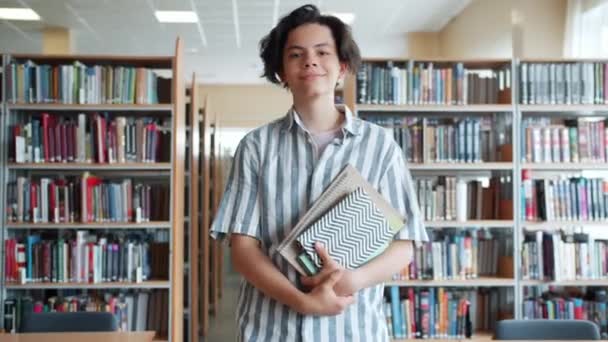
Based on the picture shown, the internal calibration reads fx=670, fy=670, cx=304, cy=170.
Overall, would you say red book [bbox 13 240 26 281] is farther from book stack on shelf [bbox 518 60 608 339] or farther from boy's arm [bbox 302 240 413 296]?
boy's arm [bbox 302 240 413 296]

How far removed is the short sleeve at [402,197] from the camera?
1305 mm

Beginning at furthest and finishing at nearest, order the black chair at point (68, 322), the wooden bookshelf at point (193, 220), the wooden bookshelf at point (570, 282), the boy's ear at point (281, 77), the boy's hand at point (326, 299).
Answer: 1. the wooden bookshelf at point (193, 220)
2. the wooden bookshelf at point (570, 282)
3. the black chair at point (68, 322)
4. the boy's ear at point (281, 77)
5. the boy's hand at point (326, 299)

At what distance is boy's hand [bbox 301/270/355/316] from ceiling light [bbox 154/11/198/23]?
6.94 meters

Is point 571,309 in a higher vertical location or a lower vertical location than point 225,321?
higher

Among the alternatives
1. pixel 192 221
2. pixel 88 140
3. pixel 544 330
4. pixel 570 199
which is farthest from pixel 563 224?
pixel 88 140

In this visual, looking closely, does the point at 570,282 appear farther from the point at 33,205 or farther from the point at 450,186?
the point at 33,205

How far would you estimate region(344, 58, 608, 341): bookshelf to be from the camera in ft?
14.4

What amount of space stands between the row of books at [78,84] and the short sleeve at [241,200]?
11.0 ft

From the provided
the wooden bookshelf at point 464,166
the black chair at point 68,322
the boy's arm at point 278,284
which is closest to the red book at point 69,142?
the black chair at point 68,322

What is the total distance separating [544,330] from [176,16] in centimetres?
628

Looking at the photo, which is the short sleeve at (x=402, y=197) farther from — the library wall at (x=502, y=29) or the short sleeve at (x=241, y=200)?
the library wall at (x=502, y=29)

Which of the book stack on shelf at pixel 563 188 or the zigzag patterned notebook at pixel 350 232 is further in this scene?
the book stack on shelf at pixel 563 188

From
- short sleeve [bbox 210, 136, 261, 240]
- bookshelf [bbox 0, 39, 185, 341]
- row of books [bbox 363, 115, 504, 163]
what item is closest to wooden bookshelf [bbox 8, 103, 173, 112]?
bookshelf [bbox 0, 39, 185, 341]

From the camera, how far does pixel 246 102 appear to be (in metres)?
13.3
